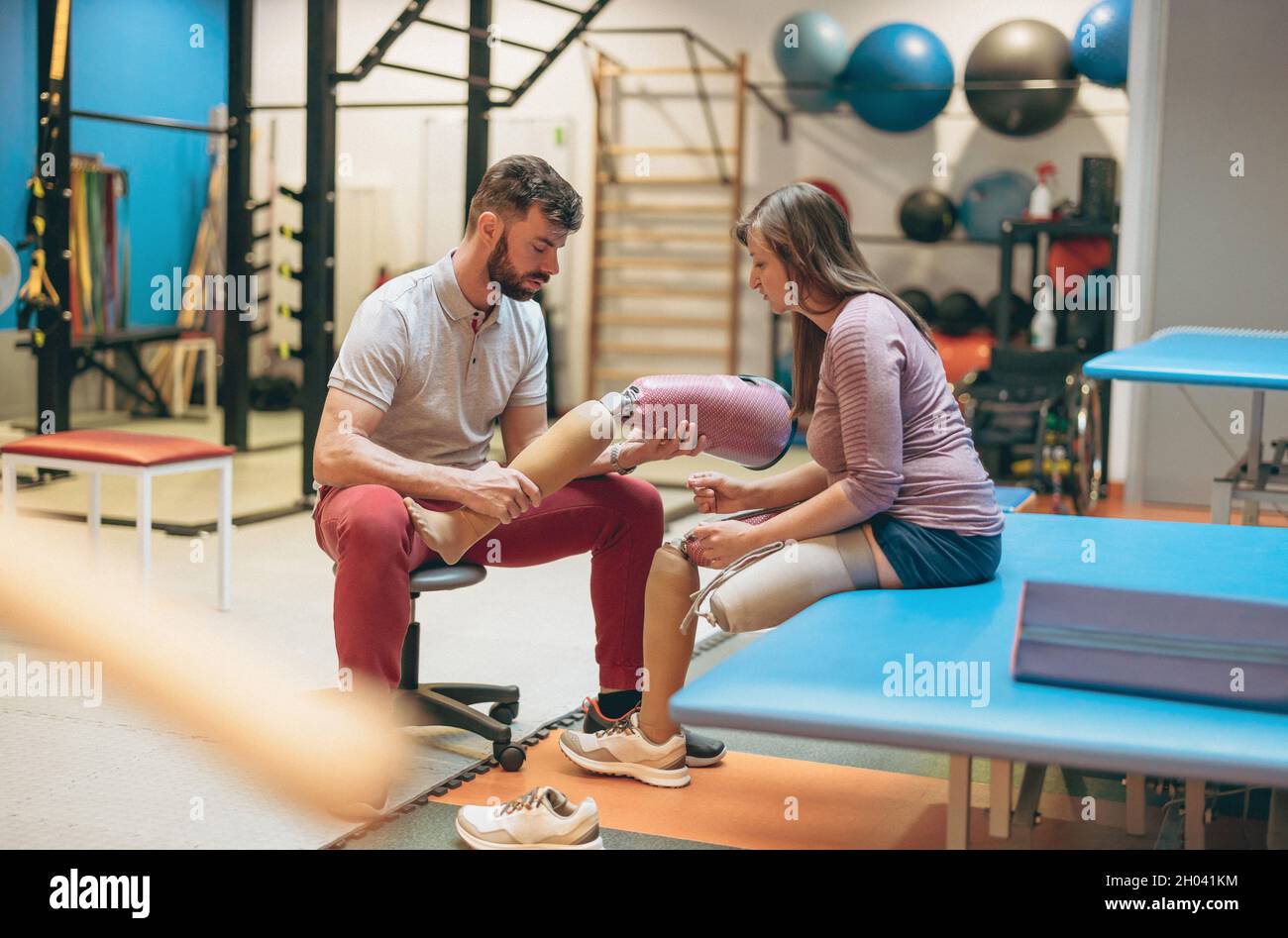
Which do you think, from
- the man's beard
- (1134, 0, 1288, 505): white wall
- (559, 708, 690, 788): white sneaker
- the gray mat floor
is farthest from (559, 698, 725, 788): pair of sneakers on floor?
(1134, 0, 1288, 505): white wall

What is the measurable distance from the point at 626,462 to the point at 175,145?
22.4 ft

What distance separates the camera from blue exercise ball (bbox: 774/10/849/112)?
729cm

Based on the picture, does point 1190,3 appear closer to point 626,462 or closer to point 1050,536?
point 1050,536

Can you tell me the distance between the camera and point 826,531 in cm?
238

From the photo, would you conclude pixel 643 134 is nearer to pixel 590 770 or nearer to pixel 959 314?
pixel 959 314

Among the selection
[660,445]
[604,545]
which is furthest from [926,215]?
[660,445]

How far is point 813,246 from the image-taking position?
2422 millimetres

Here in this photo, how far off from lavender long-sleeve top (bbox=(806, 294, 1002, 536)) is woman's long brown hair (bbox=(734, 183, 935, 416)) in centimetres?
5

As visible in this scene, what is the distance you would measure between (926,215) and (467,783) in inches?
213

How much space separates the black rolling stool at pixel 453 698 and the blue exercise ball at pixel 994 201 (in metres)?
4.97

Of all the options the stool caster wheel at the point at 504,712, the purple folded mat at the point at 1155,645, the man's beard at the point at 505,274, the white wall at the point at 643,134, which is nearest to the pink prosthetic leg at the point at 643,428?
the man's beard at the point at 505,274

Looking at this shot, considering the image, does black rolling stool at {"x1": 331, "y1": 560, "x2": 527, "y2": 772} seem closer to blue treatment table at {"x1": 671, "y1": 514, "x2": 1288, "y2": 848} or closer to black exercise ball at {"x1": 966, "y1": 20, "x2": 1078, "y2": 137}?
blue treatment table at {"x1": 671, "y1": 514, "x2": 1288, "y2": 848}
